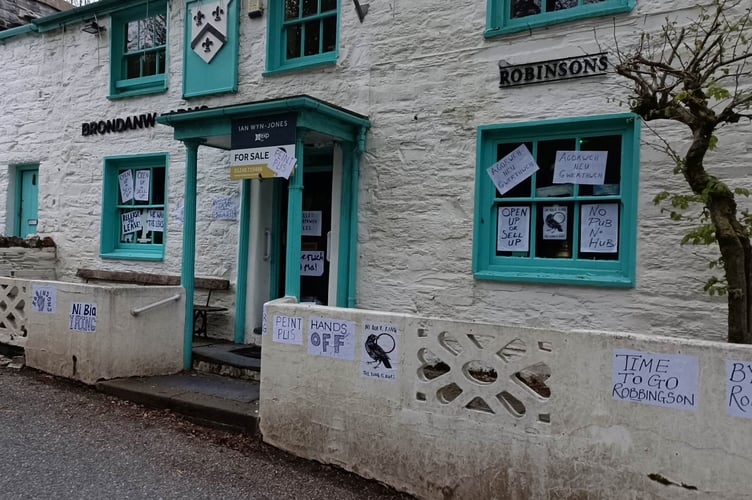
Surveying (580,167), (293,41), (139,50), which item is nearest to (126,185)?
(139,50)

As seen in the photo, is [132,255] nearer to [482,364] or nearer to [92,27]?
[92,27]

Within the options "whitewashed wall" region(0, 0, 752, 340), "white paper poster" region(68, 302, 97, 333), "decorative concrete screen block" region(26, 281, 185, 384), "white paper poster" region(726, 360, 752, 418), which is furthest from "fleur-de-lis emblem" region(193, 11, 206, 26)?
"white paper poster" region(726, 360, 752, 418)

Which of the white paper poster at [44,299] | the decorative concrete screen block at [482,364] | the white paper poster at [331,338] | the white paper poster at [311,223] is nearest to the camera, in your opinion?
the decorative concrete screen block at [482,364]

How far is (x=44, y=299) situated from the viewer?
6.69 meters

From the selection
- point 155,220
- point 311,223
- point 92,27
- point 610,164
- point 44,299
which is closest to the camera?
point 610,164

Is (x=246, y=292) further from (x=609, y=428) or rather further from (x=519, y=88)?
(x=609, y=428)

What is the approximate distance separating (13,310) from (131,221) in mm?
2264

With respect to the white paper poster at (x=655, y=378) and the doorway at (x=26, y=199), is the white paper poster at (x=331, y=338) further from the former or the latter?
the doorway at (x=26, y=199)

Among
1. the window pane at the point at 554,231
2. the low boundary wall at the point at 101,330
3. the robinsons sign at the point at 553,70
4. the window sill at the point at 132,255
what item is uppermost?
the robinsons sign at the point at 553,70

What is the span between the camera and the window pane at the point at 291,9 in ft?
24.7

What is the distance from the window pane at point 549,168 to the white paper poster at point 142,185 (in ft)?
18.8

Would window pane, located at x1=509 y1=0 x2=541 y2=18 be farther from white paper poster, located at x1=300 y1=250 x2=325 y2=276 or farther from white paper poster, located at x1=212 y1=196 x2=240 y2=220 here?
white paper poster, located at x1=212 y1=196 x2=240 y2=220

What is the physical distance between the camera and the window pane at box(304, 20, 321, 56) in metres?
7.36

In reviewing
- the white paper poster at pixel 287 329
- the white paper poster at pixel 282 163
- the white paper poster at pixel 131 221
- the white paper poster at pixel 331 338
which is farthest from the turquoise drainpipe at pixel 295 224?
the white paper poster at pixel 131 221
